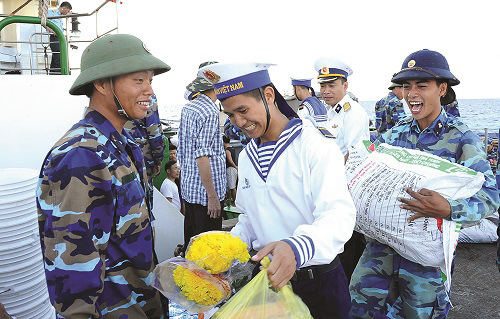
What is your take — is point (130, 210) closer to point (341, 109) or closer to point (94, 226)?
point (94, 226)

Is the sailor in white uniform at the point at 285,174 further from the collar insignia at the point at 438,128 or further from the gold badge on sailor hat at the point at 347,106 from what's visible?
the gold badge on sailor hat at the point at 347,106

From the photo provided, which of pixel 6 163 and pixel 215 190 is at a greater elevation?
pixel 6 163

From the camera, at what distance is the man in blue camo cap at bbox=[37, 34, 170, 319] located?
1685 mm

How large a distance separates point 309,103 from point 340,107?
44cm

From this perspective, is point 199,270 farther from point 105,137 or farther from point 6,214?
point 6,214

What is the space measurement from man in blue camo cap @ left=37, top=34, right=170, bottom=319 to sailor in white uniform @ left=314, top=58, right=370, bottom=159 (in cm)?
348

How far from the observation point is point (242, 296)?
66.8 inches

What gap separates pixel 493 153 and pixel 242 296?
365 inches

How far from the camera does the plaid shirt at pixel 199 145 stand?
15.2 feet

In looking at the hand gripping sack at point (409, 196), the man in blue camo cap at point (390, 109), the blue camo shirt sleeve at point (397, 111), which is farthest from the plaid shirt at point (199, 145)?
the blue camo shirt sleeve at point (397, 111)

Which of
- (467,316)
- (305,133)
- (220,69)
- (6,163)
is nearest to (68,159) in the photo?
(220,69)

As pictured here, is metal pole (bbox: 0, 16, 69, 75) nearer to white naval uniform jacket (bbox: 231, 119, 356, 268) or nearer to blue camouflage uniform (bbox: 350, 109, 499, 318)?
white naval uniform jacket (bbox: 231, 119, 356, 268)

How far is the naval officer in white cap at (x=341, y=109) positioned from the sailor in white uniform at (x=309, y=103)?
15 centimetres

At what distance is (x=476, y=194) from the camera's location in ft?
8.69
